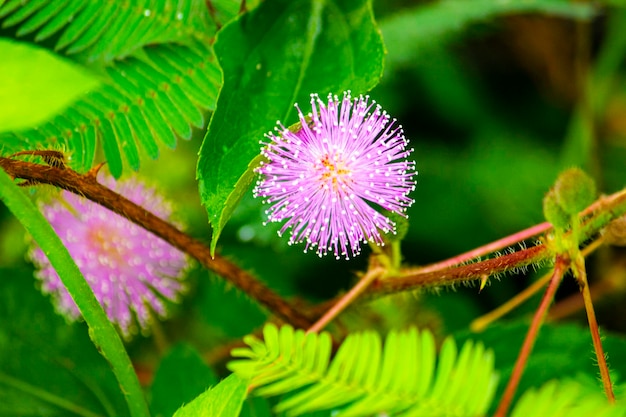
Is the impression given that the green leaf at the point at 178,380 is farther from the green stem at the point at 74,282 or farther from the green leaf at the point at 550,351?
the green leaf at the point at 550,351

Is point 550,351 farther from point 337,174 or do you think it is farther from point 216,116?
point 216,116

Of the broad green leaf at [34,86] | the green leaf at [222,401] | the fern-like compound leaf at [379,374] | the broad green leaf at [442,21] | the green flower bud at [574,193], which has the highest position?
the broad green leaf at [442,21]

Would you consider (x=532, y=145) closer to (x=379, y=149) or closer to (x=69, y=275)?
(x=379, y=149)

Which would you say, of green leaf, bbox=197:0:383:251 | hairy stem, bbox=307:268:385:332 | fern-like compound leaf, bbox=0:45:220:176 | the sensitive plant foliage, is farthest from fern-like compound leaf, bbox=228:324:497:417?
fern-like compound leaf, bbox=0:45:220:176

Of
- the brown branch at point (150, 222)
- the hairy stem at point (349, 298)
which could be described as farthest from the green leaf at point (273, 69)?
the hairy stem at point (349, 298)

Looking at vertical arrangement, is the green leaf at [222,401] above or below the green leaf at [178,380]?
below

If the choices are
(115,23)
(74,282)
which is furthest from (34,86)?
(115,23)
